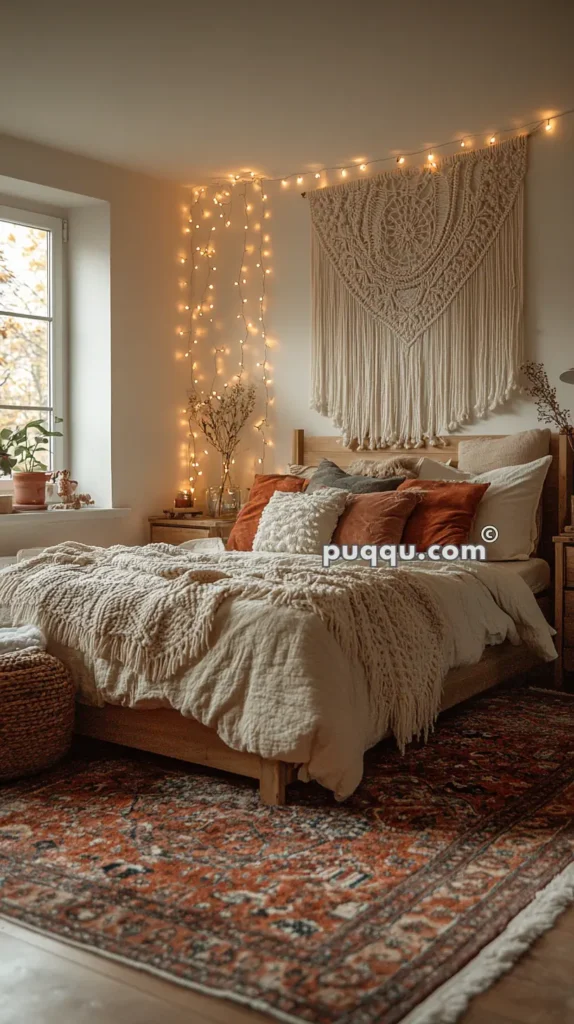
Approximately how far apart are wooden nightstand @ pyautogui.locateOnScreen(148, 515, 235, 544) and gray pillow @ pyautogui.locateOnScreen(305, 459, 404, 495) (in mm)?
777

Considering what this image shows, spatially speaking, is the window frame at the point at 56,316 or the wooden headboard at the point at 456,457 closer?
the wooden headboard at the point at 456,457

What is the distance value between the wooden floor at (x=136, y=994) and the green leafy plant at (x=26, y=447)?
10.4 feet

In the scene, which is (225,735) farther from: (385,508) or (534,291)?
(534,291)

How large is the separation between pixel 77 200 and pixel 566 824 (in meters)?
3.91

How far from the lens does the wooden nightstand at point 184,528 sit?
493 centimetres

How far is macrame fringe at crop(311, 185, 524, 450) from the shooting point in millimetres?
4410

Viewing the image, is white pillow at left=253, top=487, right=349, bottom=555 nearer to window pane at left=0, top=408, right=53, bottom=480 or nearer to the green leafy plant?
the green leafy plant

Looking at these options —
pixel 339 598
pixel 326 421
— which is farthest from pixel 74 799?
pixel 326 421

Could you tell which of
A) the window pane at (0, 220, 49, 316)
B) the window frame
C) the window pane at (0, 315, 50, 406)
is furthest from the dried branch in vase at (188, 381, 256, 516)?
the window pane at (0, 220, 49, 316)

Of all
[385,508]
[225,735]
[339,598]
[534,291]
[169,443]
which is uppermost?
[534,291]

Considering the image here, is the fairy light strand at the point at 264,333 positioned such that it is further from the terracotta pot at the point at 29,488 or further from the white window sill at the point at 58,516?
the terracotta pot at the point at 29,488

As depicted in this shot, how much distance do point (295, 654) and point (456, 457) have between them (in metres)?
2.38

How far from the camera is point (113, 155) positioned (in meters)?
4.73

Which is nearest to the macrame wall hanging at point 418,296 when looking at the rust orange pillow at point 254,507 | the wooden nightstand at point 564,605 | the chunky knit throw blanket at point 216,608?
the rust orange pillow at point 254,507
